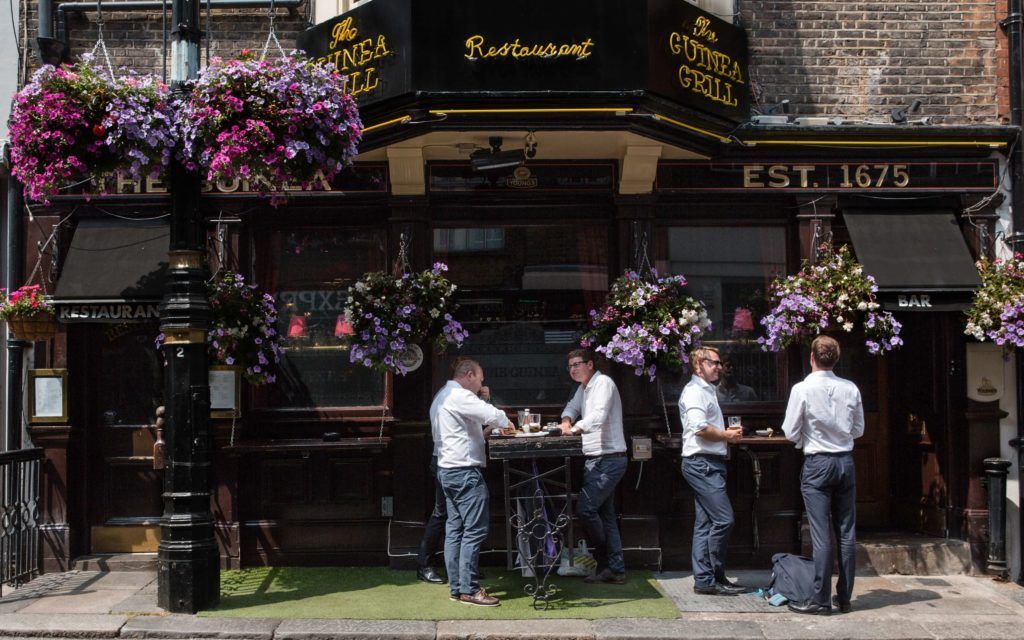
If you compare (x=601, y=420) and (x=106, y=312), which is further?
(x=106, y=312)

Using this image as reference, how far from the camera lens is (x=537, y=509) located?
7.77 meters

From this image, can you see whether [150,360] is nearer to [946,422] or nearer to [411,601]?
[411,601]

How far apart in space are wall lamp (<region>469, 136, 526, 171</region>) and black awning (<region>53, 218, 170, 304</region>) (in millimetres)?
3003

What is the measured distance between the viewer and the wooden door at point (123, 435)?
9.37 m

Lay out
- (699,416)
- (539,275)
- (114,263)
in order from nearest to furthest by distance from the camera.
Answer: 1. (699,416)
2. (114,263)
3. (539,275)

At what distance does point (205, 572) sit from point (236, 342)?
82.0 inches

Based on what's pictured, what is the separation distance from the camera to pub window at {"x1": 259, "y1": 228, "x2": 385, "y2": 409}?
9375mm

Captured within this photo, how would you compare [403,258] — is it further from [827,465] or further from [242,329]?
[827,465]

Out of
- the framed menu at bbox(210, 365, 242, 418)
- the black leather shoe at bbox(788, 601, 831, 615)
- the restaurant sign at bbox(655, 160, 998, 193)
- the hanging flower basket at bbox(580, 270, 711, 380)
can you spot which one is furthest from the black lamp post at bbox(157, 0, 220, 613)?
the black leather shoe at bbox(788, 601, 831, 615)

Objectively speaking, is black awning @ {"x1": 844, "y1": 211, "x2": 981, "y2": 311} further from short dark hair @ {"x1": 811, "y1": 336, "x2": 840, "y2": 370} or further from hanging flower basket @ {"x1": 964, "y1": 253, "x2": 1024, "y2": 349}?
short dark hair @ {"x1": 811, "y1": 336, "x2": 840, "y2": 370}

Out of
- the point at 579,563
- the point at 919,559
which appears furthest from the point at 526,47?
the point at 919,559

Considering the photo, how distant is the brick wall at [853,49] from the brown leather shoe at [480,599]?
5.32 metres

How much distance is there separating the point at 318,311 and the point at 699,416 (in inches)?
150

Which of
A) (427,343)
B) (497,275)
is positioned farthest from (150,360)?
(497,275)
